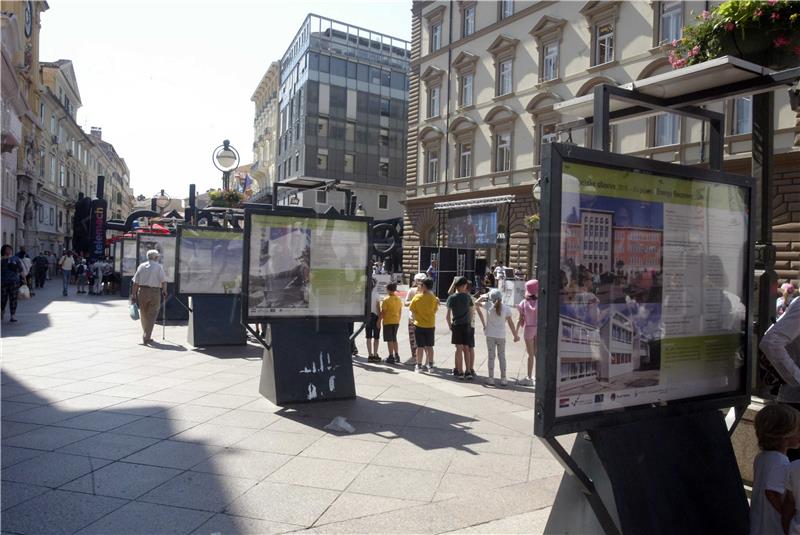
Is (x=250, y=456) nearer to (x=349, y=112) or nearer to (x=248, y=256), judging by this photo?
(x=248, y=256)

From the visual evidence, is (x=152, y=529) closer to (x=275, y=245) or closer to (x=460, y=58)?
(x=275, y=245)

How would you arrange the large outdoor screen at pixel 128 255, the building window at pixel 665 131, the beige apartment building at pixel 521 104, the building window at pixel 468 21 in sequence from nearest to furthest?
the beige apartment building at pixel 521 104 < the building window at pixel 665 131 < the large outdoor screen at pixel 128 255 < the building window at pixel 468 21

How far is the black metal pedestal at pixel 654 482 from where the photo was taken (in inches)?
118

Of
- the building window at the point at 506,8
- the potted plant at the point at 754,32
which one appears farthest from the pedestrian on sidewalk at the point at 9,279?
the building window at the point at 506,8

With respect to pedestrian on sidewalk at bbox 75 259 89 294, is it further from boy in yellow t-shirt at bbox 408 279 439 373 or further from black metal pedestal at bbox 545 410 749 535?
black metal pedestal at bbox 545 410 749 535

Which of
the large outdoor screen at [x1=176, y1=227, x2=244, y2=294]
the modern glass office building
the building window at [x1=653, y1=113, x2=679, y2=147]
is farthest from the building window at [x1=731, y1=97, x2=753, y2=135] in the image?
the modern glass office building

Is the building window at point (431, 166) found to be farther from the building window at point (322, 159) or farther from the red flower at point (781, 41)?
the red flower at point (781, 41)

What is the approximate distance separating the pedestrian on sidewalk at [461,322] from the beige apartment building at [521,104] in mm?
10709

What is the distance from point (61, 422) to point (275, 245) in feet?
9.67

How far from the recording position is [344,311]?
8.15m

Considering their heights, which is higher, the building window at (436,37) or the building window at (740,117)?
the building window at (436,37)

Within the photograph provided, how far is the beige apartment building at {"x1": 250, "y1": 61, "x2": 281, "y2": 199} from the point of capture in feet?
232

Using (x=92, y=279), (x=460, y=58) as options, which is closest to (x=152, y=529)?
(x=92, y=279)

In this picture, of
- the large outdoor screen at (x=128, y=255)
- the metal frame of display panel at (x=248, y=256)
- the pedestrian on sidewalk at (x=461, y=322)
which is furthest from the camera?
the large outdoor screen at (x=128, y=255)
